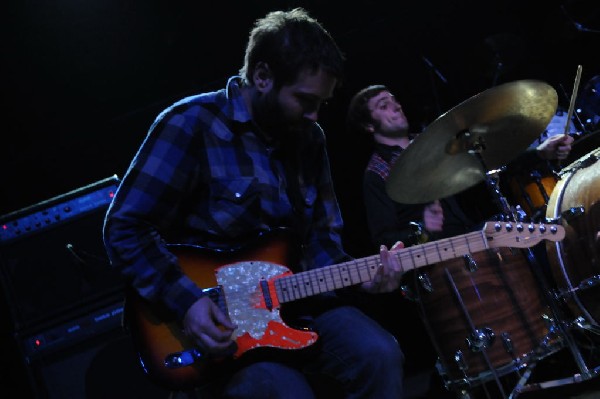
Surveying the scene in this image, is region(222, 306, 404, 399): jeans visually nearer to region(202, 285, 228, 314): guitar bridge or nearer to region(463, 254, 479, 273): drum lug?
region(202, 285, 228, 314): guitar bridge

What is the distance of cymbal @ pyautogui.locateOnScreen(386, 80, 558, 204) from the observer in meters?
2.57

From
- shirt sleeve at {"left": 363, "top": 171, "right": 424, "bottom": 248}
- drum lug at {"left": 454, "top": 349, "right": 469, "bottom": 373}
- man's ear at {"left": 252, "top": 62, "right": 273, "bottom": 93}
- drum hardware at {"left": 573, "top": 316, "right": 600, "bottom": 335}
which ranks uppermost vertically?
man's ear at {"left": 252, "top": 62, "right": 273, "bottom": 93}

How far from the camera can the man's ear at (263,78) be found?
7.68 ft

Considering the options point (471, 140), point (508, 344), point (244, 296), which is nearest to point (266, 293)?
point (244, 296)

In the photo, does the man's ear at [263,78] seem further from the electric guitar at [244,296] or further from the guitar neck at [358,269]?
the guitar neck at [358,269]

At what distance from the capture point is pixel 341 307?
7.42 feet

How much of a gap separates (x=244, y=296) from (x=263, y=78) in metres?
0.98

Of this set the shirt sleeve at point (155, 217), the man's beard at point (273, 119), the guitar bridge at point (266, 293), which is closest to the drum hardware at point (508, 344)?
the guitar bridge at point (266, 293)

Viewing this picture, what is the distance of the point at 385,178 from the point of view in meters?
3.65

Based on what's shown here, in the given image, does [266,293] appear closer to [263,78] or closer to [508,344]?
[263,78]

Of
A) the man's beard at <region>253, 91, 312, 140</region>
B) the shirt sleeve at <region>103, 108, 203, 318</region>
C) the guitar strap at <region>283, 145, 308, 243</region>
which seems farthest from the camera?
the guitar strap at <region>283, 145, 308, 243</region>

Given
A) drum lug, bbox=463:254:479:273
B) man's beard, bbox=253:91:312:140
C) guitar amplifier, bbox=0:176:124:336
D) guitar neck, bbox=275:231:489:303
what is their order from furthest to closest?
guitar amplifier, bbox=0:176:124:336 < drum lug, bbox=463:254:479:273 < man's beard, bbox=253:91:312:140 < guitar neck, bbox=275:231:489:303

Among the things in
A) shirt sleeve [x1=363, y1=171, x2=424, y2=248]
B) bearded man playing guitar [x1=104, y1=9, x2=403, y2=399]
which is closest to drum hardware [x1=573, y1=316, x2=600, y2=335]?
bearded man playing guitar [x1=104, y1=9, x2=403, y2=399]

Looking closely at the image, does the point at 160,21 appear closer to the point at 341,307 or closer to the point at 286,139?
the point at 286,139
